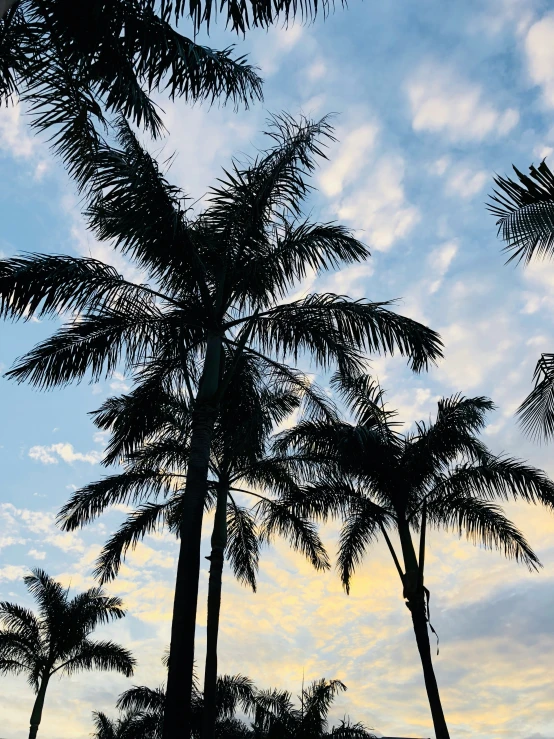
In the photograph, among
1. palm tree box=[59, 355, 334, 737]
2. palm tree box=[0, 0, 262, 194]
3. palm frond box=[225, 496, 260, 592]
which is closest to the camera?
palm tree box=[0, 0, 262, 194]

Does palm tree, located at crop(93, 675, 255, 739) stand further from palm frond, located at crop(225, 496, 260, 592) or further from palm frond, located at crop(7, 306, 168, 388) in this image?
palm frond, located at crop(7, 306, 168, 388)

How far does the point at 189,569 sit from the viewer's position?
8.66 metres

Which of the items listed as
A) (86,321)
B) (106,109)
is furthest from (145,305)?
(106,109)

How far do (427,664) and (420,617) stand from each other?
94 cm

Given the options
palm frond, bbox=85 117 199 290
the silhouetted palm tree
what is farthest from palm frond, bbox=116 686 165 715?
palm frond, bbox=85 117 199 290

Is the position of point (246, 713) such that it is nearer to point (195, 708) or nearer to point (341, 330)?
point (195, 708)

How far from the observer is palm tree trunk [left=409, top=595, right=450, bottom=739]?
1366cm

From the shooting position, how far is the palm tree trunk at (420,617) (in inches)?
541

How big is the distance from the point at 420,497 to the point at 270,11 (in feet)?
39.4

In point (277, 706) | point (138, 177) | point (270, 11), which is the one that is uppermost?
point (138, 177)

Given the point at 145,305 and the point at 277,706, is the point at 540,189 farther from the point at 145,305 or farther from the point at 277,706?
the point at 277,706

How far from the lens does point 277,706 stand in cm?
1923

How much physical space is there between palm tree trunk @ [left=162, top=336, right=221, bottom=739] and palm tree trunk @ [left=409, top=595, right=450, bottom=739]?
7.50 m

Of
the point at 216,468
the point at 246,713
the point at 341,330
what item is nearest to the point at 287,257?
the point at 341,330
